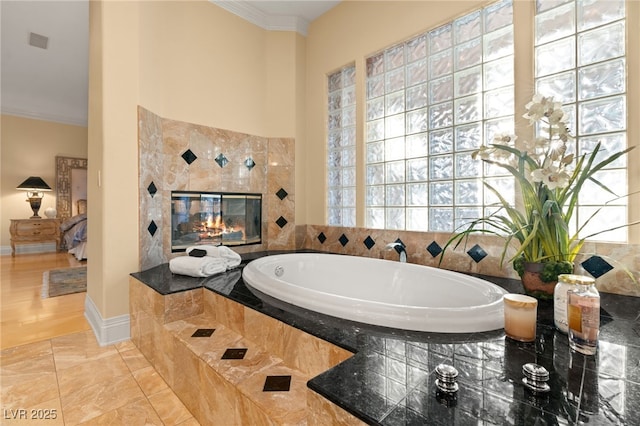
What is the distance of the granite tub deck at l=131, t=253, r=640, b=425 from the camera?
0.63 m

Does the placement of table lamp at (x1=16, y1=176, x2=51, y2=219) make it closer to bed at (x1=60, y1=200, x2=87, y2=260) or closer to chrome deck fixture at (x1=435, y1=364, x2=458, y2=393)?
bed at (x1=60, y1=200, x2=87, y2=260)

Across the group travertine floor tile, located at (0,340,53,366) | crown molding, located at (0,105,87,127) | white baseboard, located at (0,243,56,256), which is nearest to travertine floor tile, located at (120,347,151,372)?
travertine floor tile, located at (0,340,53,366)

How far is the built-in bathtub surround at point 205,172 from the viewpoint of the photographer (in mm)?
2174

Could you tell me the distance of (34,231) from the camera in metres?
5.03

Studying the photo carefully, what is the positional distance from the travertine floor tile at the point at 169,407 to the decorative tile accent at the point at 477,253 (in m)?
1.81

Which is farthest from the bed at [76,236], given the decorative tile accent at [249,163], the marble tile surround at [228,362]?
the marble tile surround at [228,362]

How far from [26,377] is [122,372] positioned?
18.9 inches

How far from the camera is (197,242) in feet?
8.48

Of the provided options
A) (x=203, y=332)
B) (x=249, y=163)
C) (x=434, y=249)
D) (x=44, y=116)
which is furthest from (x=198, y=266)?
(x=44, y=116)

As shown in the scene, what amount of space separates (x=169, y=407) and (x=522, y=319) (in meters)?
1.52

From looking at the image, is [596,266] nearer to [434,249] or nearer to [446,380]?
[434,249]

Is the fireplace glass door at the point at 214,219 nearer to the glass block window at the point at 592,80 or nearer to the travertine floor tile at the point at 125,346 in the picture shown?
the travertine floor tile at the point at 125,346

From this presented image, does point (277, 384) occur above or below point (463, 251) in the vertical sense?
below

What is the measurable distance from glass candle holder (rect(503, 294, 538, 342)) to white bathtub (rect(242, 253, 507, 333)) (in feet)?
0.28
